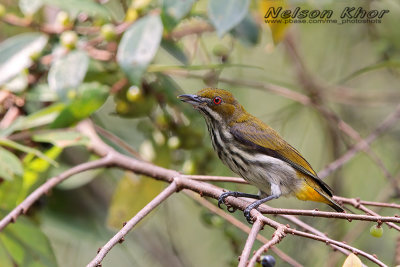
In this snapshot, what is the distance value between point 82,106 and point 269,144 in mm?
933

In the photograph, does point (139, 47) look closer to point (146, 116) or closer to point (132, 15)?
point (132, 15)

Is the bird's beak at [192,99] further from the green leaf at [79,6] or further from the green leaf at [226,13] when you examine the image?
the green leaf at [79,6]

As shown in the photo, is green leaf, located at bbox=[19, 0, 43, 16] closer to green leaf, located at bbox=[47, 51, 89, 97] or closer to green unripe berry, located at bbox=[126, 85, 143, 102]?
green leaf, located at bbox=[47, 51, 89, 97]

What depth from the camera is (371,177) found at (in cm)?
418

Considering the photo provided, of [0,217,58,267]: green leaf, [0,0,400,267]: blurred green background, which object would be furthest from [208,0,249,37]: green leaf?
[0,217,58,267]: green leaf

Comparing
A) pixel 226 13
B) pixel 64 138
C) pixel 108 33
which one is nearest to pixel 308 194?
pixel 226 13

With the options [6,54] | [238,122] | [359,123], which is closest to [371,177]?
[359,123]

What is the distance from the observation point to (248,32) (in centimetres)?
336

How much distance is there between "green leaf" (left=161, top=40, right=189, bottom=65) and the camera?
3170 mm

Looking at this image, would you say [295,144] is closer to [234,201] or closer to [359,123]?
[359,123]

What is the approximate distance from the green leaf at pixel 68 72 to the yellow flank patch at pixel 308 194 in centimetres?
118

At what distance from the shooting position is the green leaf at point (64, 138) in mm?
2605

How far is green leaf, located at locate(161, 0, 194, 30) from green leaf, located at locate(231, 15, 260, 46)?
69 cm

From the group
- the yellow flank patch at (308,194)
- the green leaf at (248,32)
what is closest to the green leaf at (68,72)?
the green leaf at (248,32)
